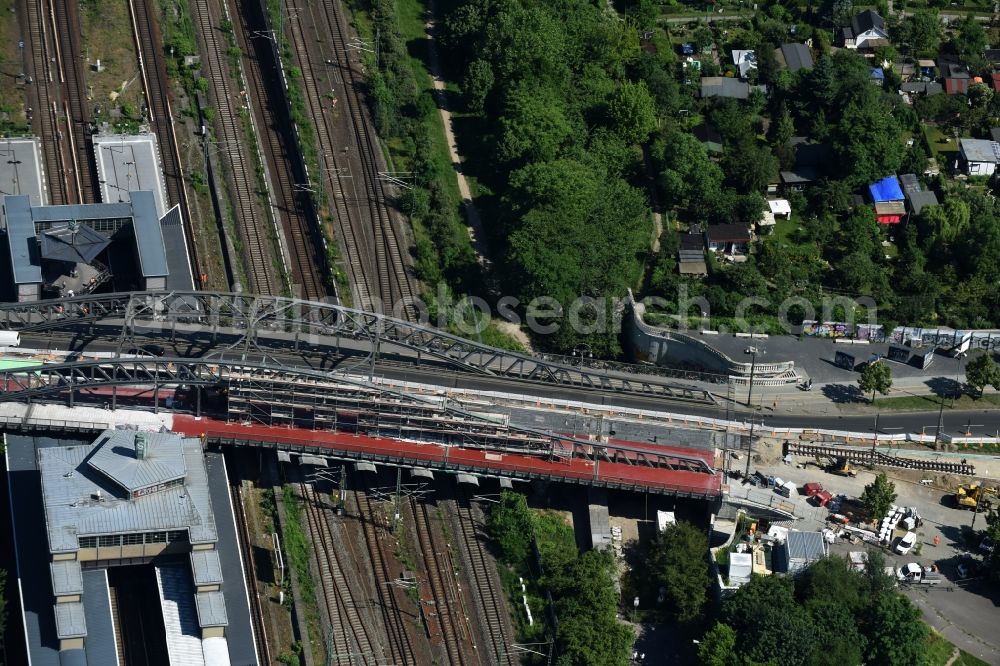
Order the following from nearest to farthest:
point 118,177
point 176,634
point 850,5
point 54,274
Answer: point 176,634 → point 54,274 → point 118,177 → point 850,5

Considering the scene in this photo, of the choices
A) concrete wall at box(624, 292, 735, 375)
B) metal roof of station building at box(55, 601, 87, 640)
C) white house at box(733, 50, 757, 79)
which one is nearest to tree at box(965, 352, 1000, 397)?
concrete wall at box(624, 292, 735, 375)

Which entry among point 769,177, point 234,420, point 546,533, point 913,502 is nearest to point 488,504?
point 546,533

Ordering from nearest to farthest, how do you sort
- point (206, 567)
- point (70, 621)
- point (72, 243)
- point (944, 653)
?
point (70, 621), point (206, 567), point (944, 653), point (72, 243)

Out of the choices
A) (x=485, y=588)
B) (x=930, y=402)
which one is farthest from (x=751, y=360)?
(x=485, y=588)

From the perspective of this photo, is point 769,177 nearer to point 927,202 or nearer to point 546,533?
point 927,202

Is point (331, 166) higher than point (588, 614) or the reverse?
higher

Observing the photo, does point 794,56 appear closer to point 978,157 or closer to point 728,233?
point 978,157

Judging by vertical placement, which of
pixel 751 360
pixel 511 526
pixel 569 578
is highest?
pixel 751 360
